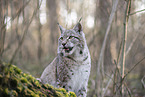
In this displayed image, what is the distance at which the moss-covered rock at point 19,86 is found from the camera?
2079 mm

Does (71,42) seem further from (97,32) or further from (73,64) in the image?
(97,32)

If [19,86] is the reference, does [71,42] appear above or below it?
above

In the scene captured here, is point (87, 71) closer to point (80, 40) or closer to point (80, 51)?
point (80, 51)

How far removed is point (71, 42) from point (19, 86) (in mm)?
2301

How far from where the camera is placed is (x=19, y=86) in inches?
90.5

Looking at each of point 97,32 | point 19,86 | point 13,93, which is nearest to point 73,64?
point 19,86

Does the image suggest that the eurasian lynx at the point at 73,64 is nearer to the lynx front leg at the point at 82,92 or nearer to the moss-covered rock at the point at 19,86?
the lynx front leg at the point at 82,92

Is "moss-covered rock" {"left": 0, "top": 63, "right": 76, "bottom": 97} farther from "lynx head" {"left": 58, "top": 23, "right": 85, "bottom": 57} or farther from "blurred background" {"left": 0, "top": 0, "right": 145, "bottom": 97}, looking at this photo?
"lynx head" {"left": 58, "top": 23, "right": 85, "bottom": 57}

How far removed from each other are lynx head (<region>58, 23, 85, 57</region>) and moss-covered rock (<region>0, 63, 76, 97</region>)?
1.59 meters

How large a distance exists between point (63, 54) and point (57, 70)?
0.51 meters

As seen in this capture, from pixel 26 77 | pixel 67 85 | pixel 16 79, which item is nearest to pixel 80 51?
pixel 67 85

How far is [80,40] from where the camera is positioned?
4.50 metres

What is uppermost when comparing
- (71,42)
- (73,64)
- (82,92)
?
(71,42)

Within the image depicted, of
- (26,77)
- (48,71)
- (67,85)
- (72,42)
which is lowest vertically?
(67,85)
